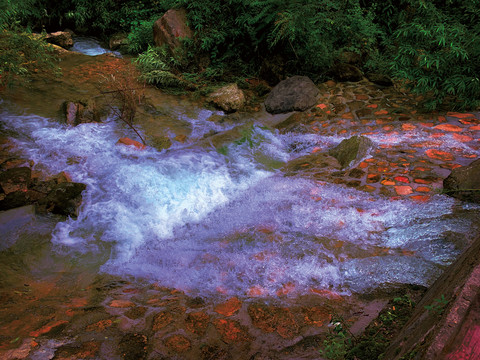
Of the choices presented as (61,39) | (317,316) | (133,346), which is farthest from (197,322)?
(61,39)

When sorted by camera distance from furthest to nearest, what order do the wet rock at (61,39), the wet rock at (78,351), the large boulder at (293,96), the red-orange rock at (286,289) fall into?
the wet rock at (61,39) < the large boulder at (293,96) < the red-orange rock at (286,289) < the wet rock at (78,351)

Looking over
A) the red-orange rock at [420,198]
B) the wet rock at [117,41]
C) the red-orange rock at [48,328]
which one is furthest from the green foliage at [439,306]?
the wet rock at [117,41]

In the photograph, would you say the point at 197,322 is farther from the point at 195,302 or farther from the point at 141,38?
the point at 141,38

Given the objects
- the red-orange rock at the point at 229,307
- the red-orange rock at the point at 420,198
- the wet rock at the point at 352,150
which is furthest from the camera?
the wet rock at the point at 352,150

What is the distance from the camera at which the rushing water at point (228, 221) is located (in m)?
2.91

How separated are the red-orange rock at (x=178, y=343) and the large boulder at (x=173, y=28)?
668cm

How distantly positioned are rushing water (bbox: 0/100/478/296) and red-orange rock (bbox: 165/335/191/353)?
673mm

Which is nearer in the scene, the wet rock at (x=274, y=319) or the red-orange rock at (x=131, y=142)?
the wet rock at (x=274, y=319)

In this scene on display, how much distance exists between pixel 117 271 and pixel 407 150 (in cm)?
423

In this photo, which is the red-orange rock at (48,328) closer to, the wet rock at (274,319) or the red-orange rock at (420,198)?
the wet rock at (274,319)

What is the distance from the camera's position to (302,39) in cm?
681

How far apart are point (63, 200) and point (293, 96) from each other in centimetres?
462

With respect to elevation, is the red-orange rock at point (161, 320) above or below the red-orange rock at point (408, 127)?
below

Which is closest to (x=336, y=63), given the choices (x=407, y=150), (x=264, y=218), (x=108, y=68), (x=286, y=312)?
(x=407, y=150)
